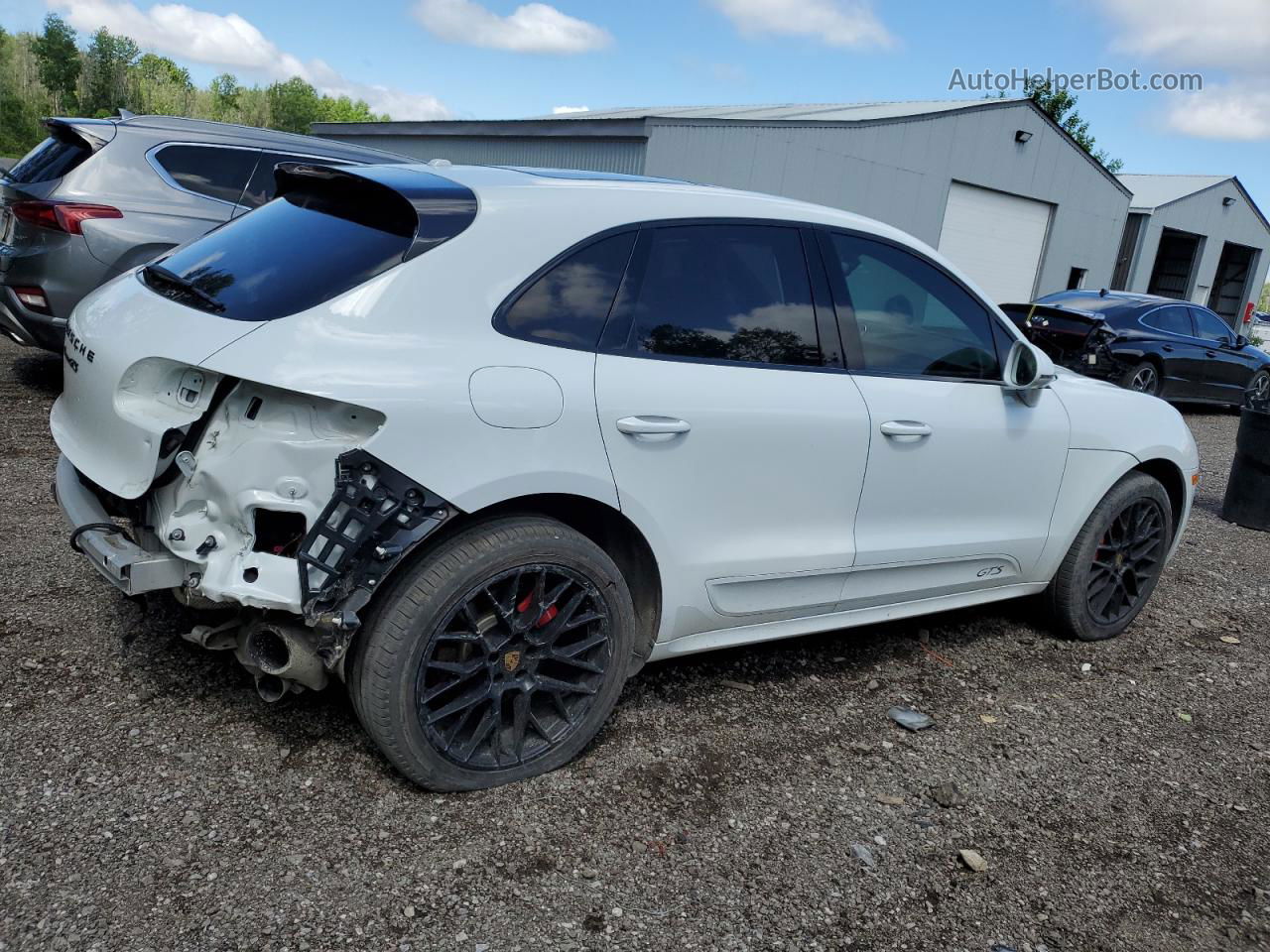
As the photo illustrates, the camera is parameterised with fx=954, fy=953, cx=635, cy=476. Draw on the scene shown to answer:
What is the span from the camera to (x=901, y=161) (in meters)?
18.4

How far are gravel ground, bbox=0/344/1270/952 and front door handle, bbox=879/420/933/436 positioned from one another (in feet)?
3.44

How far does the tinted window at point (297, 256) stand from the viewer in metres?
2.58

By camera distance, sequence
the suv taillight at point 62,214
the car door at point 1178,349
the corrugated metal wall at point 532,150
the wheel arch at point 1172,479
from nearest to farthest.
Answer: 1. the wheel arch at point 1172,479
2. the suv taillight at point 62,214
3. the car door at point 1178,349
4. the corrugated metal wall at point 532,150

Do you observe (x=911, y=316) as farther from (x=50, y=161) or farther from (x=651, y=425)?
(x=50, y=161)

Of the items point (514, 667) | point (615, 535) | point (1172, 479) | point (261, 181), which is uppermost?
point (261, 181)

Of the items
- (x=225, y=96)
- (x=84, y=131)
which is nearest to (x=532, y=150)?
(x=84, y=131)

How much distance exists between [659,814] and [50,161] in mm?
6192

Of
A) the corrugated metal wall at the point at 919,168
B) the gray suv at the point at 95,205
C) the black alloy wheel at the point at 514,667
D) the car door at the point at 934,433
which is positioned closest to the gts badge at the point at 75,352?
the black alloy wheel at the point at 514,667

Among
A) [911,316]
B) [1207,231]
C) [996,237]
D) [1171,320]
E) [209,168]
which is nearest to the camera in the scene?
[911,316]

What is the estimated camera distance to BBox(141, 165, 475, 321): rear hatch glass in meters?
2.58

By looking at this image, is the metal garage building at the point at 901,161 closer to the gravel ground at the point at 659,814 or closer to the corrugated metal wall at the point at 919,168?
the corrugated metal wall at the point at 919,168

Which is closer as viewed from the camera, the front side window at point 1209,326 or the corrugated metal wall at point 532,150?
the front side window at point 1209,326

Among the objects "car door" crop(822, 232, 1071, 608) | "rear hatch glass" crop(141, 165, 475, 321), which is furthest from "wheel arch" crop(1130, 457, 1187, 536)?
→ "rear hatch glass" crop(141, 165, 475, 321)

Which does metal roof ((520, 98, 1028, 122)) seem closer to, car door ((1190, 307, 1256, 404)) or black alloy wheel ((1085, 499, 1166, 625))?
car door ((1190, 307, 1256, 404))
